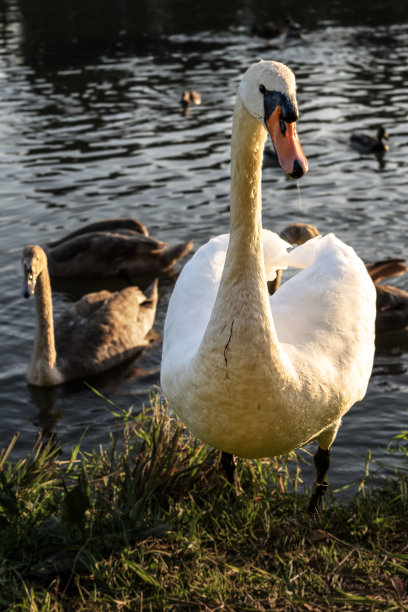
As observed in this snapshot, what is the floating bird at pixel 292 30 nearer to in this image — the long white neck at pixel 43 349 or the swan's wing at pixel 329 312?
the long white neck at pixel 43 349

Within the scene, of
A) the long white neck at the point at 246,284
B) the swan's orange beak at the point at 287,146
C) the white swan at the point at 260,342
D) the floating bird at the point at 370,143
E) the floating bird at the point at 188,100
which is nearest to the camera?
the swan's orange beak at the point at 287,146

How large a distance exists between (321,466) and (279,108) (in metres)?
2.65

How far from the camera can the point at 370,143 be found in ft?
51.9

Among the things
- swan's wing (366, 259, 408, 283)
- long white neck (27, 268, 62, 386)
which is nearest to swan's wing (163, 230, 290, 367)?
long white neck (27, 268, 62, 386)

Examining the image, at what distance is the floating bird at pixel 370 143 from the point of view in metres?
15.9

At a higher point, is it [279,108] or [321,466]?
[279,108]

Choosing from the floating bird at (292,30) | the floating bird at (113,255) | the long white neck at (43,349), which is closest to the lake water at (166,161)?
the long white neck at (43,349)

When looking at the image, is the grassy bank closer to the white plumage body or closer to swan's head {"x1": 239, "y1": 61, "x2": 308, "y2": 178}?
the white plumage body

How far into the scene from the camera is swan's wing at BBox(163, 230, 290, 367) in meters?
4.98

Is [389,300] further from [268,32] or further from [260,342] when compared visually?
[268,32]

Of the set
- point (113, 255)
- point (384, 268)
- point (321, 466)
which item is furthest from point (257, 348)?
point (113, 255)

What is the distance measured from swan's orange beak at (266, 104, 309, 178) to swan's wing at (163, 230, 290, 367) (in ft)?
5.07

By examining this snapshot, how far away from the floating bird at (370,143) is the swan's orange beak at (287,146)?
1280cm

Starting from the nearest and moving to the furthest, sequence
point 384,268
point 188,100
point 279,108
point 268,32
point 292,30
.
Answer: point 279,108 → point 384,268 → point 188,100 → point 268,32 → point 292,30
